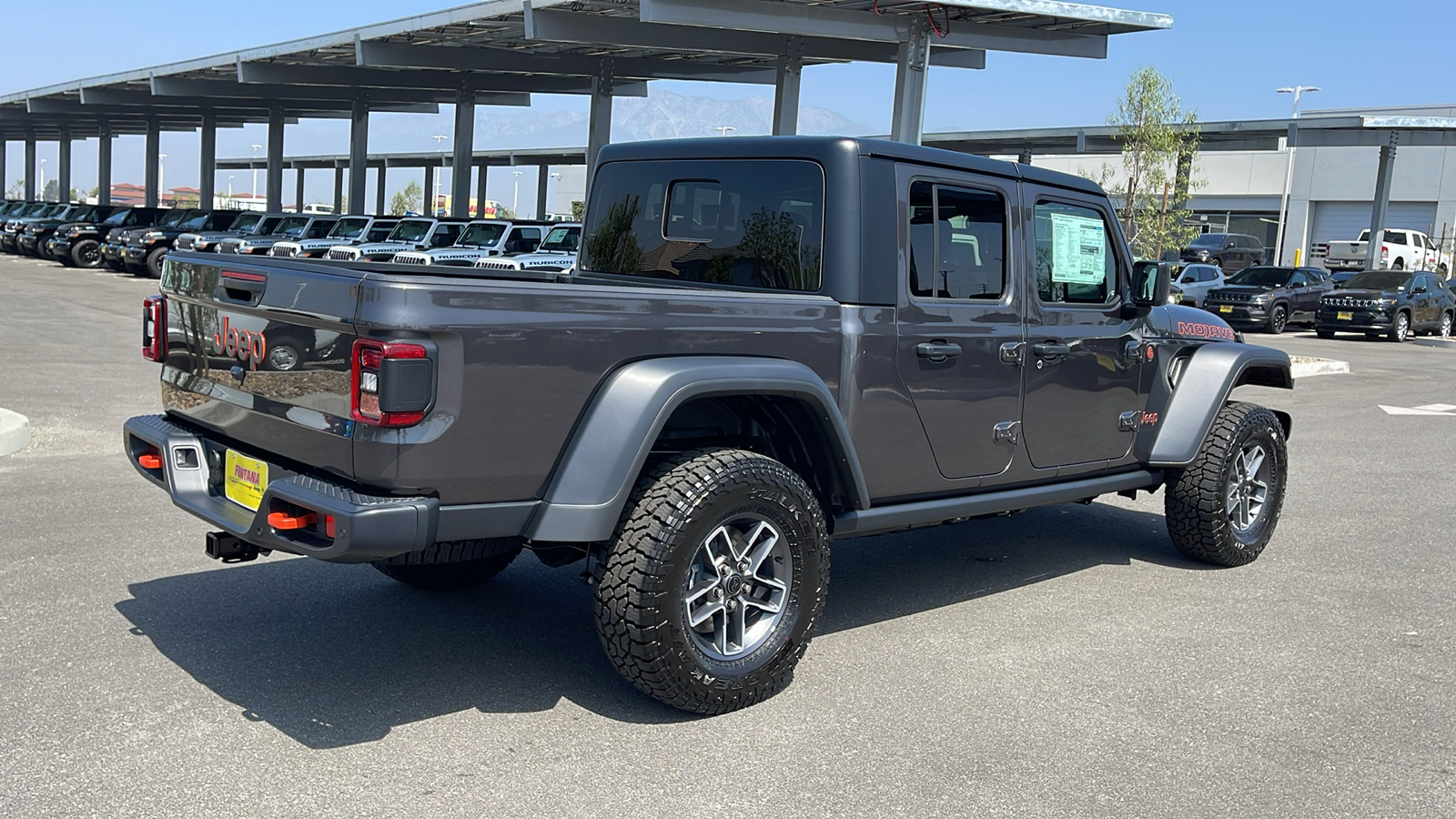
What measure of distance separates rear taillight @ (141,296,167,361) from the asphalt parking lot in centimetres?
108

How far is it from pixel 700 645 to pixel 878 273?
5.13 ft

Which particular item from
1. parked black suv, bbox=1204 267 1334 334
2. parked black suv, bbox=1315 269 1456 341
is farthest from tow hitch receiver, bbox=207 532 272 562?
parked black suv, bbox=1315 269 1456 341

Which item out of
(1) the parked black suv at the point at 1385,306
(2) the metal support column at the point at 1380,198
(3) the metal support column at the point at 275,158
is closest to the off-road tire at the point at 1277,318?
(1) the parked black suv at the point at 1385,306

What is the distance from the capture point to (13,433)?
834 cm

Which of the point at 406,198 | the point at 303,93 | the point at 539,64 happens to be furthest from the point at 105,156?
the point at 406,198

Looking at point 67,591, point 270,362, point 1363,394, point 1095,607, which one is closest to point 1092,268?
point 1095,607

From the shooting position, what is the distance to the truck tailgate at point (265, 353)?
3771 mm

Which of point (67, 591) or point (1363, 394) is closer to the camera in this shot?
point (67, 591)

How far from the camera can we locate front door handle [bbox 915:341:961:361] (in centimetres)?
491

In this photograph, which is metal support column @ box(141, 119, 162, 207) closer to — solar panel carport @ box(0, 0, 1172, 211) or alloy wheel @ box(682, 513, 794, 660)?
solar panel carport @ box(0, 0, 1172, 211)

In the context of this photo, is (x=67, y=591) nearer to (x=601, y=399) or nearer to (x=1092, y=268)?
(x=601, y=399)

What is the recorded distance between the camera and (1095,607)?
19.2 ft

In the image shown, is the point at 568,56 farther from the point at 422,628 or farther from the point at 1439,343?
the point at 422,628

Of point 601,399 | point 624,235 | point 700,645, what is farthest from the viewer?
point 624,235
